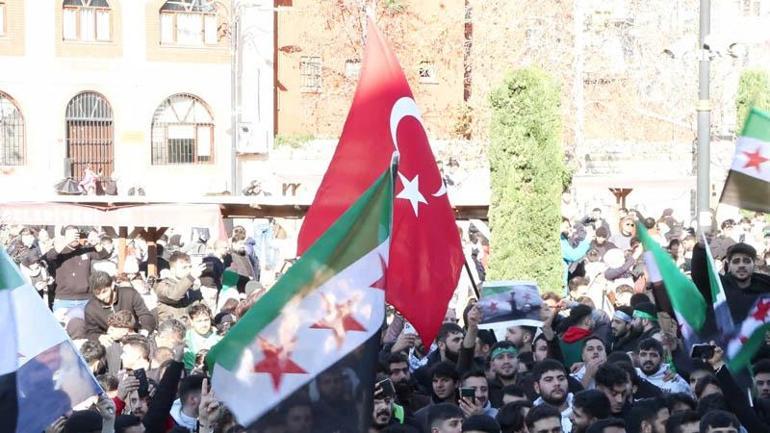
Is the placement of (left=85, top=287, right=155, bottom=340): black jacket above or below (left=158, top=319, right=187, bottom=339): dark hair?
below

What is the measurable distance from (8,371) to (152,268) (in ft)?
44.9

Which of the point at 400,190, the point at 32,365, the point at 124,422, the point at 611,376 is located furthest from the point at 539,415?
the point at 32,365

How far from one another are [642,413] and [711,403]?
45cm

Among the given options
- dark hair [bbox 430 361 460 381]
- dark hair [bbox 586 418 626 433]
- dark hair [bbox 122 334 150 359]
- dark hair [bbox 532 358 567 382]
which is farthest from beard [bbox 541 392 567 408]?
dark hair [bbox 122 334 150 359]

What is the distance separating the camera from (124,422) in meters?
7.80

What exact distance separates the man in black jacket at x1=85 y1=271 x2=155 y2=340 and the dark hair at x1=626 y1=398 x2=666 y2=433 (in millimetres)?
5387

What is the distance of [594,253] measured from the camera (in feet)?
60.4

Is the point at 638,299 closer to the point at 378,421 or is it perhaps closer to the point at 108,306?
the point at 108,306

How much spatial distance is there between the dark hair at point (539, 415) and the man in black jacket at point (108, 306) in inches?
216

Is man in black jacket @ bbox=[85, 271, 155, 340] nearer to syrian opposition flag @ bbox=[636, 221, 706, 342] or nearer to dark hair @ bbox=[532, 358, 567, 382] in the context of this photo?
dark hair @ bbox=[532, 358, 567, 382]

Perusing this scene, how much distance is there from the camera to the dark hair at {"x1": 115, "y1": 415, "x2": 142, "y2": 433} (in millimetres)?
7756

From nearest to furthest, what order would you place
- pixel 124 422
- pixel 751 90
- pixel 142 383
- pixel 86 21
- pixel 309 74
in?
1. pixel 124 422
2. pixel 142 383
3. pixel 751 90
4. pixel 86 21
5. pixel 309 74

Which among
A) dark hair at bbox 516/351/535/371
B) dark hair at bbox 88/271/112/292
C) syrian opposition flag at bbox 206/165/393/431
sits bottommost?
dark hair at bbox 516/351/535/371

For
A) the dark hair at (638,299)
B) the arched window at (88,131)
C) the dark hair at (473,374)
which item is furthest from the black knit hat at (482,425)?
the arched window at (88,131)
